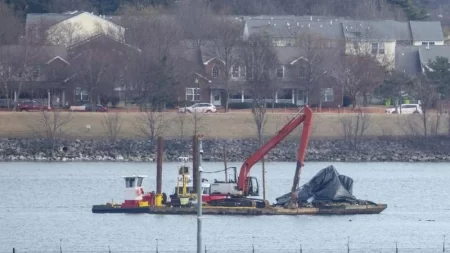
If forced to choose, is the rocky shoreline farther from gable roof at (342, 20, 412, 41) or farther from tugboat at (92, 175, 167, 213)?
gable roof at (342, 20, 412, 41)

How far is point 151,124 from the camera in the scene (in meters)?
79.2

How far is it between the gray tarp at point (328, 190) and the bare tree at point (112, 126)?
92.4 ft

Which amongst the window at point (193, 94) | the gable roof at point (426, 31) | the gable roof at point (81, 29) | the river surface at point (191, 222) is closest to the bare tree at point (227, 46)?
the window at point (193, 94)

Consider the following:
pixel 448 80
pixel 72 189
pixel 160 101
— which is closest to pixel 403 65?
pixel 448 80

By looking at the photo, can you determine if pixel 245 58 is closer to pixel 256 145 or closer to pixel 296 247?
pixel 256 145

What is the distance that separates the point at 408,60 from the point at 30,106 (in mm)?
36392

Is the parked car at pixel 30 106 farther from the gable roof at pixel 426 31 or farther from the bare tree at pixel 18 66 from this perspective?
the gable roof at pixel 426 31

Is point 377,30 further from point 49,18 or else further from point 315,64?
point 49,18

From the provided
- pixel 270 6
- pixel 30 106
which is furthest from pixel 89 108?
pixel 270 6

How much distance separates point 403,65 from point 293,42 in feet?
31.0

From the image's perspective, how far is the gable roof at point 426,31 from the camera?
418ft

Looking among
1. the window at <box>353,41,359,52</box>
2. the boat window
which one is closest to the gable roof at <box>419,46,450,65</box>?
the window at <box>353,41,359,52</box>

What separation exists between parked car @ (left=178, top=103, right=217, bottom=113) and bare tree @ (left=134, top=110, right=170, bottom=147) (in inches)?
180

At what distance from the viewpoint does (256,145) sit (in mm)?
79125
